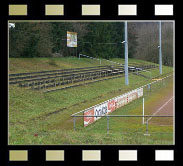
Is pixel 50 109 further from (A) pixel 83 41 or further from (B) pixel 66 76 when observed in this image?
(A) pixel 83 41

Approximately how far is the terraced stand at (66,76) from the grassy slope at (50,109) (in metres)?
1.00

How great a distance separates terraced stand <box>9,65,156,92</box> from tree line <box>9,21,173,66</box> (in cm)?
227

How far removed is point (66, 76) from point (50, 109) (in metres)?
9.51

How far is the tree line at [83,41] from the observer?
25.8 metres

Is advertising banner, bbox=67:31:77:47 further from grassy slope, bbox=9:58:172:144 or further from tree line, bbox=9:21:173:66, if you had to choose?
grassy slope, bbox=9:58:172:144

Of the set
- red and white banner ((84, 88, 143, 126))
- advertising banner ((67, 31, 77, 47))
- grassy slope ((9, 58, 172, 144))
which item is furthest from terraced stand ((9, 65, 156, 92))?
red and white banner ((84, 88, 143, 126))

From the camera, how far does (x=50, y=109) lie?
16.2 meters

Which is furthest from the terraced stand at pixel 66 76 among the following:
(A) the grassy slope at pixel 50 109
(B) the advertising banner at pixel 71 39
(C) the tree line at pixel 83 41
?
(C) the tree line at pixel 83 41

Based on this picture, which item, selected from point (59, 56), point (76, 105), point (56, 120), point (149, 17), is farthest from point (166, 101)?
point (149, 17)

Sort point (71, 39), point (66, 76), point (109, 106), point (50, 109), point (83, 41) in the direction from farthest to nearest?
point (83, 41) → point (71, 39) → point (66, 76) → point (50, 109) → point (109, 106)

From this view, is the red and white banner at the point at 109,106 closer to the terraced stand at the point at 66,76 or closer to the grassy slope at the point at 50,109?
the grassy slope at the point at 50,109

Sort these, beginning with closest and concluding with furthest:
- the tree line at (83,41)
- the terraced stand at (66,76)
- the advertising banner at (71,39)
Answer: the terraced stand at (66,76) → the tree line at (83,41) → the advertising banner at (71,39)

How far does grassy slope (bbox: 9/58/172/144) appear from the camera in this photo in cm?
845

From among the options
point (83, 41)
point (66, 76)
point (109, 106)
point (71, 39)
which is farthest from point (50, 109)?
point (83, 41)
